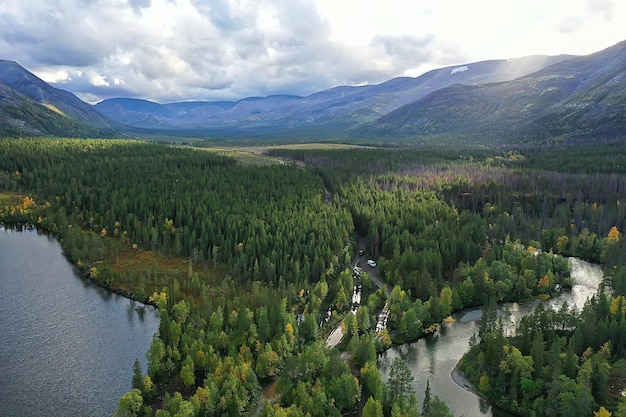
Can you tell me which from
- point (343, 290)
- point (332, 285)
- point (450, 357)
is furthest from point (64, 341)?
point (450, 357)

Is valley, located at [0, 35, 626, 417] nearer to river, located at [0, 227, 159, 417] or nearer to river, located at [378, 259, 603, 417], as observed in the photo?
river, located at [378, 259, 603, 417]

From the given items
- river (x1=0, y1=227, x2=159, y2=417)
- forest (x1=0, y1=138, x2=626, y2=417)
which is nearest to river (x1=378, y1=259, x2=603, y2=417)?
forest (x1=0, y1=138, x2=626, y2=417)

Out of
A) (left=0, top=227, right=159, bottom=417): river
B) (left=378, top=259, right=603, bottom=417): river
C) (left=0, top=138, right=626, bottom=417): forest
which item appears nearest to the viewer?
(left=0, top=138, right=626, bottom=417): forest

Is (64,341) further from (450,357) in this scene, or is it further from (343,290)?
(450,357)

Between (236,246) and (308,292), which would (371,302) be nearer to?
(308,292)

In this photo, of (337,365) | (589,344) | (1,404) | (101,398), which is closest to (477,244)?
(589,344)
